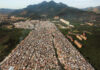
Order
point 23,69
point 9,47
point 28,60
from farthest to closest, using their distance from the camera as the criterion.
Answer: point 9,47, point 28,60, point 23,69

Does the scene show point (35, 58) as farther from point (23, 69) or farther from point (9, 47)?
point (9, 47)

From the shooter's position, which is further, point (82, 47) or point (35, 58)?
point (82, 47)

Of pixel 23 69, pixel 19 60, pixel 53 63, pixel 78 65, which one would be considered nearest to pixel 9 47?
pixel 19 60

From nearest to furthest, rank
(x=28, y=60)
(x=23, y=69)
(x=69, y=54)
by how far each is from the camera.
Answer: (x=23, y=69)
(x=28, y=60)
(x=69, y=54)

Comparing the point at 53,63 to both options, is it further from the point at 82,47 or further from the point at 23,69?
the point at 82,47

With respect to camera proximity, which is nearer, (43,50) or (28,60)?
(28,60)

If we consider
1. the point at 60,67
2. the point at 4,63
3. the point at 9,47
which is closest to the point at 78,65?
the point at 60,67

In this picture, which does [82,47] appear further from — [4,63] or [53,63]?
[4,63]

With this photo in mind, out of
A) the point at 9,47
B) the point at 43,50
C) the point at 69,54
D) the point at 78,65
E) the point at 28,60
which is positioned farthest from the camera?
the point at 9,47

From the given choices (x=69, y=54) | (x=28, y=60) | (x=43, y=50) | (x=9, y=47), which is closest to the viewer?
(x=28, y=60)
